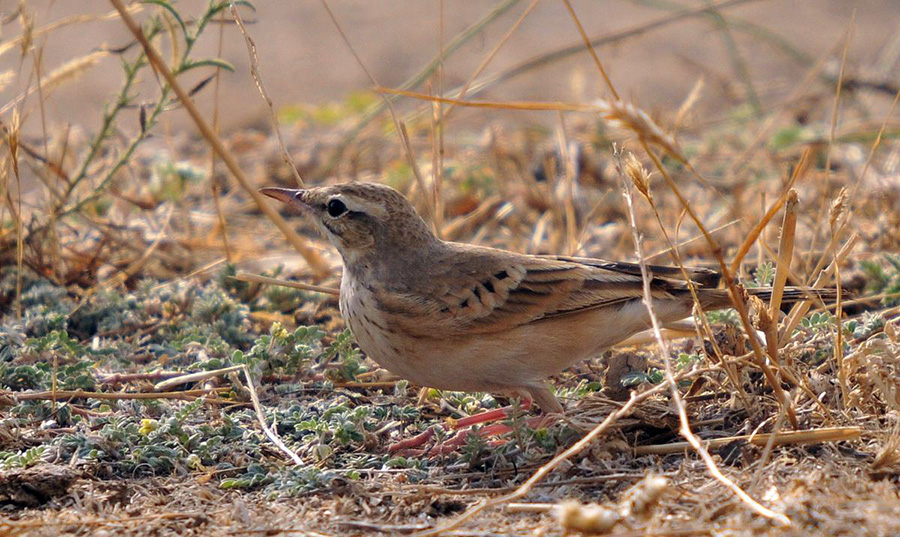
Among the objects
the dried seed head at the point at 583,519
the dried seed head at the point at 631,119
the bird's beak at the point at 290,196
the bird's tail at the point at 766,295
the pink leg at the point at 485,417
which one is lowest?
the pink leg at the point at 485,417

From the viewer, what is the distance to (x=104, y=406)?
17.3 feet

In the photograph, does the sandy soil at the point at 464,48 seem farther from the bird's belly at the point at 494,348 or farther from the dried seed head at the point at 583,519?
the dried seed head at the point at 583,519

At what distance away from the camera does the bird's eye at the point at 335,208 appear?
557 cm

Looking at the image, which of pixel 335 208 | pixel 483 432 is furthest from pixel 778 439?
pixel 335 208

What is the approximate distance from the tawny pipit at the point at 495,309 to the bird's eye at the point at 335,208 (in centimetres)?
4

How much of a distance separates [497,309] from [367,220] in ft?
3.04

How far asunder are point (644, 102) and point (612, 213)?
128 inches

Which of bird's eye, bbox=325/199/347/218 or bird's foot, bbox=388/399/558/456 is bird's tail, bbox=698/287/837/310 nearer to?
bird's foot, bbox=388/399/558/456

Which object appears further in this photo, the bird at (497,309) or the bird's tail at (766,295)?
the bird at (497,309)

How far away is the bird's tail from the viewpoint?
4.81m

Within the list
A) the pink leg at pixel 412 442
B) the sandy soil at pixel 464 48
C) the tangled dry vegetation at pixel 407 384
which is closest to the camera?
the tangled dry vegetation at pixel 407 384

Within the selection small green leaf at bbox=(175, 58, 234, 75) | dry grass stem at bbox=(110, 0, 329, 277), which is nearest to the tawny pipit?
dry grass stem at bbox=(110, 0, 329, 277)

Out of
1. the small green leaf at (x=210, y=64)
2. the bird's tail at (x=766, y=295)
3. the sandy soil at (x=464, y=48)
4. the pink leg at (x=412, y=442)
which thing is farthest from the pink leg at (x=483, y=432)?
the sandy soil at (x=464, y=48)

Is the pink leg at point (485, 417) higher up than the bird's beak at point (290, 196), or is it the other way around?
the bird's beak at point (290, 196)
